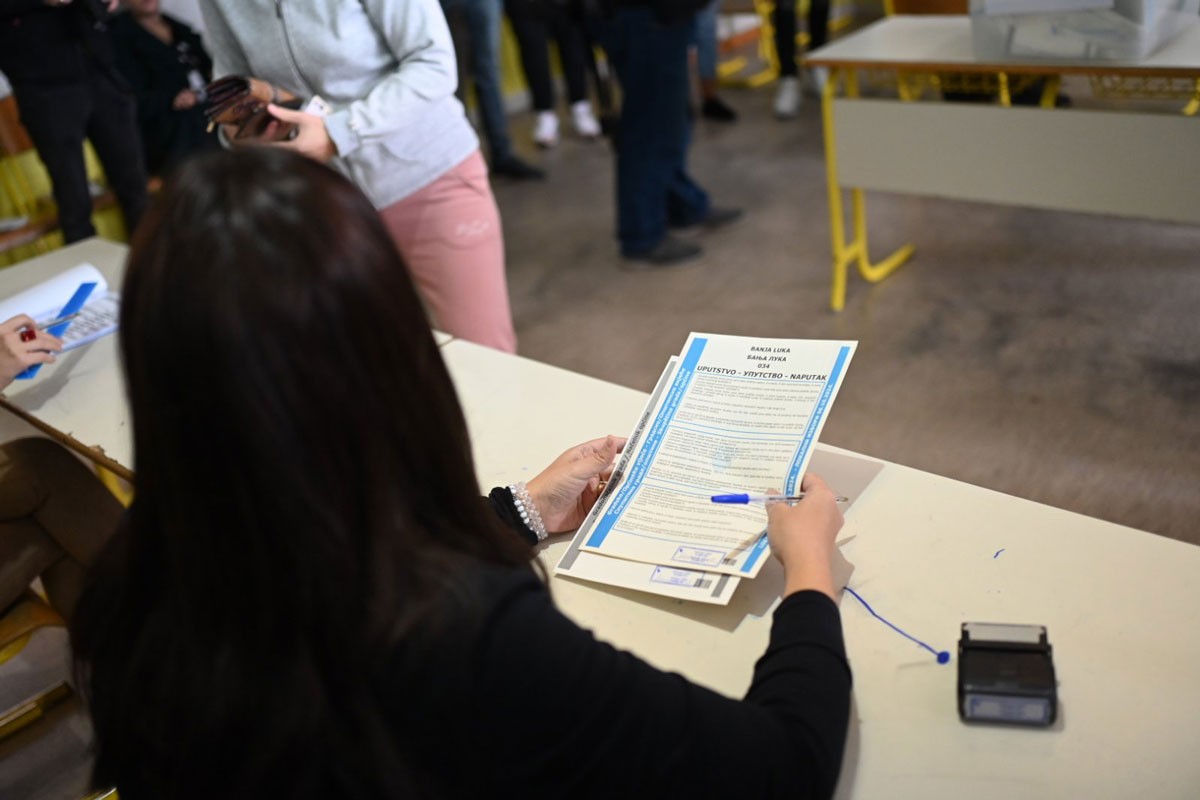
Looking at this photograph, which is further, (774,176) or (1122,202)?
(774,176)

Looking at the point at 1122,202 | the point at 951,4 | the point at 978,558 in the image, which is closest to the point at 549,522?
the point at 978,558

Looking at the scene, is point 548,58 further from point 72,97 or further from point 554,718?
point 554,718

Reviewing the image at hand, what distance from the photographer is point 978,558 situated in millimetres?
970

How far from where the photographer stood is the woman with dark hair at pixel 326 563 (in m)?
0.58

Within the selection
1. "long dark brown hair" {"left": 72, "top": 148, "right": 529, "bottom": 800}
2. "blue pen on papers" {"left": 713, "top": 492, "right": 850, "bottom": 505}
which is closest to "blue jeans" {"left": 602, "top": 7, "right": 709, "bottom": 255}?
"blue pen on papers" {"left": 713, "top": 492, "right": 850, "bottom": 505}

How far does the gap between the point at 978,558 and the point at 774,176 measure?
124 inches

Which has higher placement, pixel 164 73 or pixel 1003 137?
pixel 164 73

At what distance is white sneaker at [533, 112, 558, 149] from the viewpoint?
4.76m

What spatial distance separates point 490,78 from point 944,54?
7.76 feet

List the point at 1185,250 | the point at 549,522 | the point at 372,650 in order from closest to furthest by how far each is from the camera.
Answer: the point at 372,650
the point at 549,522
the point at 1185,250

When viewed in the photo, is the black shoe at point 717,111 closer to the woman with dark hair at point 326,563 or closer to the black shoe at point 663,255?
the black shoe at point 663,255

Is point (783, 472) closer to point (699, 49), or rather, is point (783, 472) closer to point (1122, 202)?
point (1122, 202)

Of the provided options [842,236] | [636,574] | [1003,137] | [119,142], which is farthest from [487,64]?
[636,574]

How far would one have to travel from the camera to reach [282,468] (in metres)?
0.58
